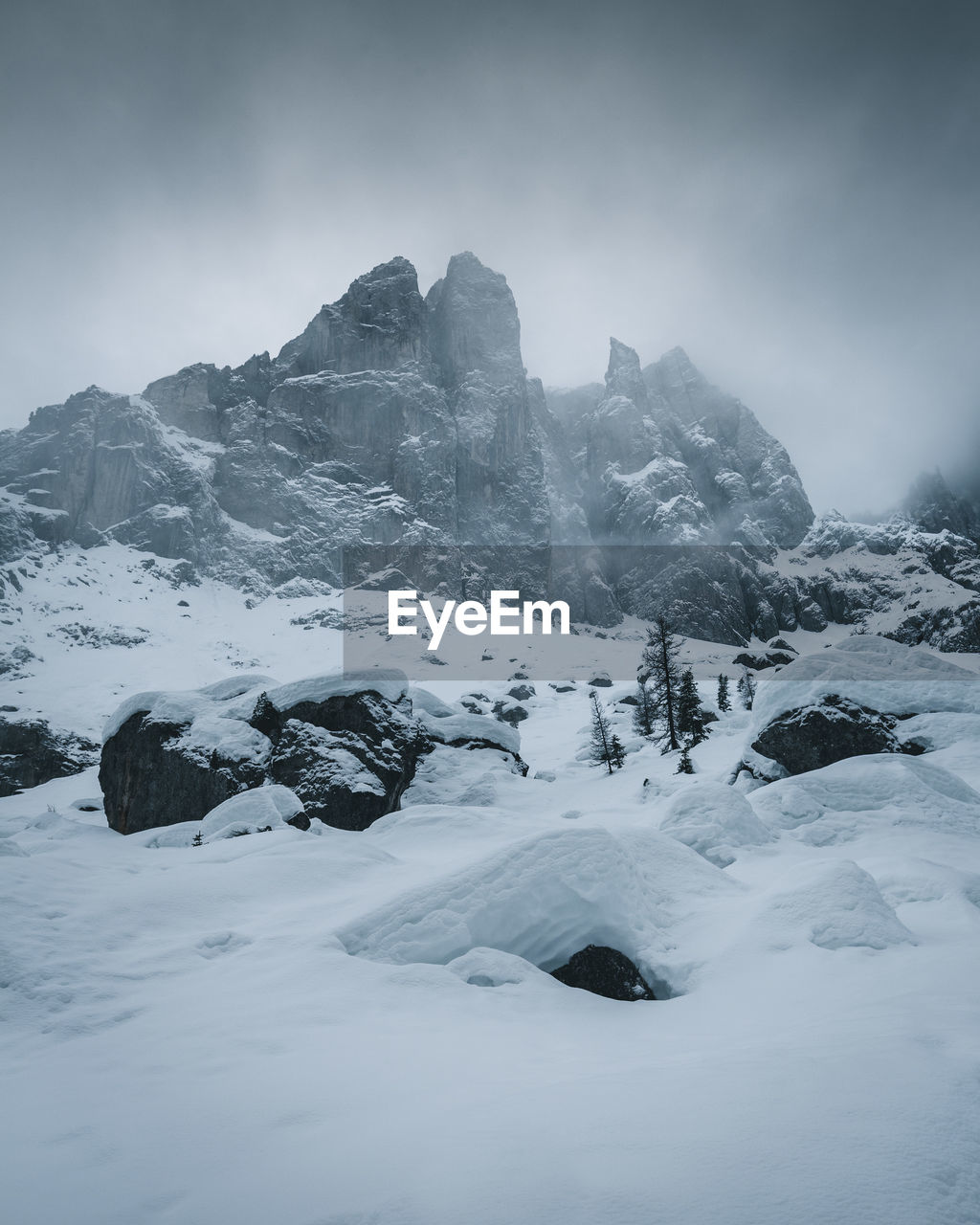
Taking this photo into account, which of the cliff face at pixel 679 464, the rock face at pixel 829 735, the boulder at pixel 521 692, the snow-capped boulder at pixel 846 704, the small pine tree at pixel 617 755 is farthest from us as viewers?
the cliff face at pixel 679 464

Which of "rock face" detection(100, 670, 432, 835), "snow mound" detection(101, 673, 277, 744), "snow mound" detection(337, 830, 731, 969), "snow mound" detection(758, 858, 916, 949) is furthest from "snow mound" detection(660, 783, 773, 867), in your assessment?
"snow mound" detection(101, 673, 277, 744)

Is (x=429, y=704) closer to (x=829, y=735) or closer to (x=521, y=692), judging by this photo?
(x=829, y=735)

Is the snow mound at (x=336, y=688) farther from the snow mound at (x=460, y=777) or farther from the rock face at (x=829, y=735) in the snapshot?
the rock face at (x=829, y=735)

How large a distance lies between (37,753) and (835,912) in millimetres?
66415

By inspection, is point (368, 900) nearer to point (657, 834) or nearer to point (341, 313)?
point (657, 834)

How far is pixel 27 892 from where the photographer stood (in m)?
6.76

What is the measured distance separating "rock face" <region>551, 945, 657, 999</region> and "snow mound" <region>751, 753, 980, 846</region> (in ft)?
23.1

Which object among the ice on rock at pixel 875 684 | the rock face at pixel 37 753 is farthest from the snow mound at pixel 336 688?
the rock face at pixel 37 753

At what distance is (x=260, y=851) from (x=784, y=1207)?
8.80m

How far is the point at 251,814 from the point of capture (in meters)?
13.3

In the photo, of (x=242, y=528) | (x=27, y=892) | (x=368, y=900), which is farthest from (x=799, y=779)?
(x=242, y=528)

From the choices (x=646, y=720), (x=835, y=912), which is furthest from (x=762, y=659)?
(x=835, y=912)

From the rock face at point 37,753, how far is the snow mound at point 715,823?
58.8 m

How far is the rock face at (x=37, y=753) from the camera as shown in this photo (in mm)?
52938
